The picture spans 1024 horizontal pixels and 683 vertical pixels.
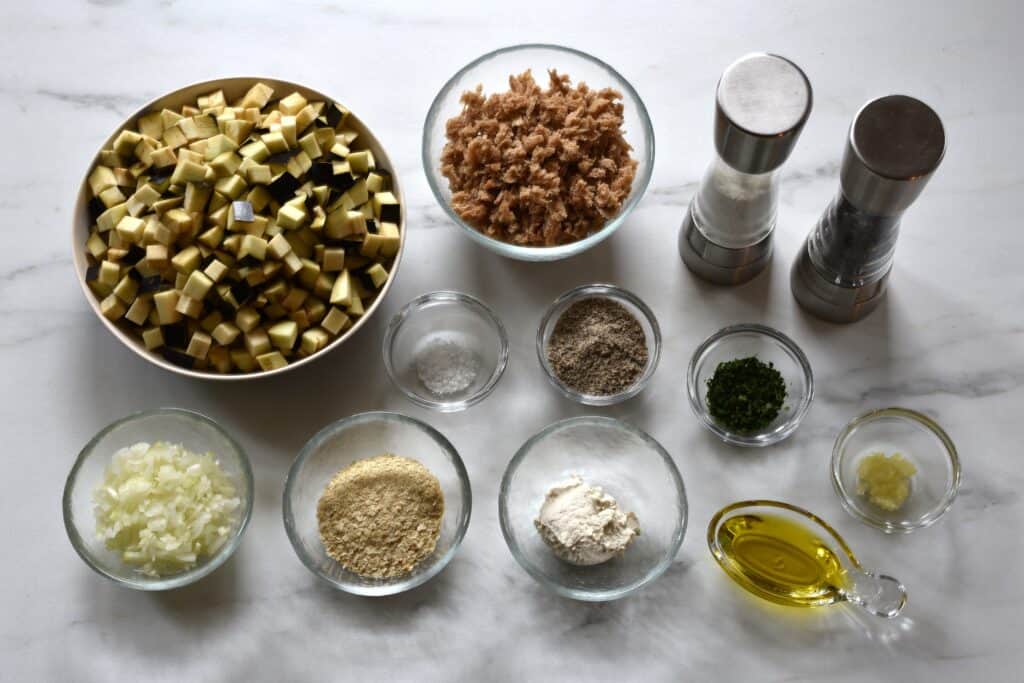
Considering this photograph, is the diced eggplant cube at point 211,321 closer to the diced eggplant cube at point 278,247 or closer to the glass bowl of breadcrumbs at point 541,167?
the diced eggplant cube at point 278,247

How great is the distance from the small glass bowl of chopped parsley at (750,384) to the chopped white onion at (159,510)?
2.93 feet

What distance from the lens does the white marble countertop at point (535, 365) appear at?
1.70 metres

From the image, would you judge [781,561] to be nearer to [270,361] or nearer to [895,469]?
[895,469]

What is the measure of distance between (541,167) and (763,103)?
418mm

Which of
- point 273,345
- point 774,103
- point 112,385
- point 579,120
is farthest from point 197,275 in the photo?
point 774,103

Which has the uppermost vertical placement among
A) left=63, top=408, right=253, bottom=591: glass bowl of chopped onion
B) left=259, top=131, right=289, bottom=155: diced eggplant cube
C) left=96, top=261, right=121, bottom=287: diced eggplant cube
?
left=259, top=131, right=289, bottom=155: diced eggplant cube

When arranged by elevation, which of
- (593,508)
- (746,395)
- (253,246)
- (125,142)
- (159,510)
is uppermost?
(125,142)

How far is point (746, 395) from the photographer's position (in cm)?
170

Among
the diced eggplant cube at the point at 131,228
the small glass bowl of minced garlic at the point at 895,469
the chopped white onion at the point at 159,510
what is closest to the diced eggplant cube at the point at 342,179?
the diced eggplant cube at the point at 131,228

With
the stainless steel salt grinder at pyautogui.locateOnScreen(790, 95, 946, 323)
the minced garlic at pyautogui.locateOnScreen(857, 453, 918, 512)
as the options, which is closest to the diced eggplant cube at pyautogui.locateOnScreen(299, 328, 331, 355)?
the stainless steel salt grinder at pyautogui.locateOnScreen(790, 95, 946, 323)

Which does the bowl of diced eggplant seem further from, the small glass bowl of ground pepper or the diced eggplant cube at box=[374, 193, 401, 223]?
the small glass bowl of ground pepper

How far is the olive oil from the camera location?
65.1 inches

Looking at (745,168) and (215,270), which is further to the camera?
(215,270)

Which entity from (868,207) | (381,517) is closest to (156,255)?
(381,517)
